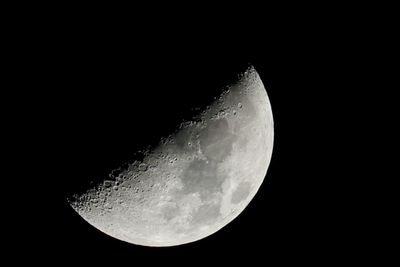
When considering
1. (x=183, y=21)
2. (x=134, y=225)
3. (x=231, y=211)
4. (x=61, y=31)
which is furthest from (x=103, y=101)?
(x=231, y=211)

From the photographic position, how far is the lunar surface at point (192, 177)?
2.83m

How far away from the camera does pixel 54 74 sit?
2.65 m

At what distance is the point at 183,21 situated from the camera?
9.07ft

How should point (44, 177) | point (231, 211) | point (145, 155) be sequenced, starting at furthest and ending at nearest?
point (231, 211)
point (44, 177)
point (145, 155)

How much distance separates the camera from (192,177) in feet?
9.45

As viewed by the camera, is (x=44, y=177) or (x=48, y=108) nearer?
(x=48, y=108)

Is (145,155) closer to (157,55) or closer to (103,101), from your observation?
(103,101)

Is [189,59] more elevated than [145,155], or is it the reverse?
[189,59]

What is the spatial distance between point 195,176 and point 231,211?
0.69 metres

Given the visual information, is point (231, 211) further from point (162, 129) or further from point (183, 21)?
point (183, 21)

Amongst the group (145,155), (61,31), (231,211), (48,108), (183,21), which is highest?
(61,31)

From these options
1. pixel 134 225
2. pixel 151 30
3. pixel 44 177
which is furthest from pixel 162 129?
pixel 44 177

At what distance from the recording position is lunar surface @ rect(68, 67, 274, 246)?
2.83 m

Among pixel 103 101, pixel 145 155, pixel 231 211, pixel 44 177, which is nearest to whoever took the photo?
pixel 103 101
